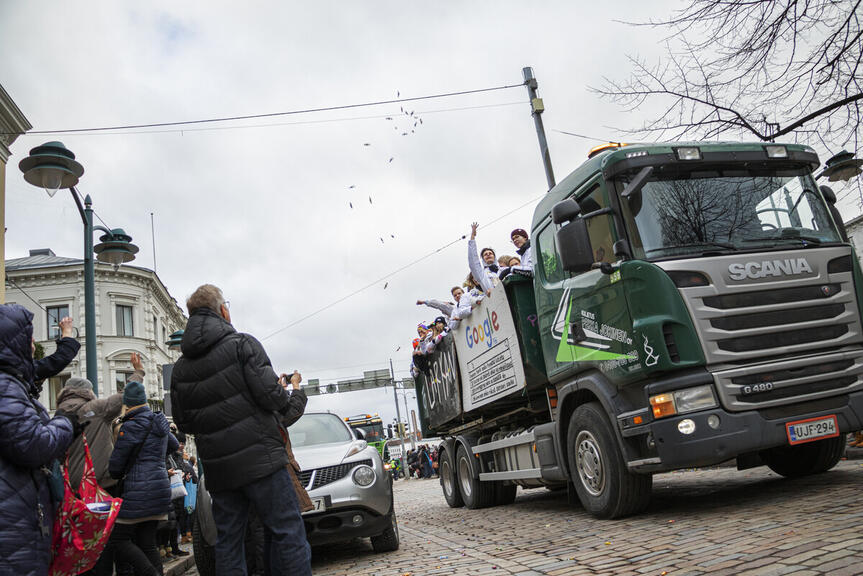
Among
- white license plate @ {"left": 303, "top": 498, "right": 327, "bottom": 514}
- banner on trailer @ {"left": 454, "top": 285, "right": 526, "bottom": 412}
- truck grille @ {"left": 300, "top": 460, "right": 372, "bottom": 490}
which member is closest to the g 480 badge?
banner on trailer @ {"left": 454, "top": 285, "right": 526, "bottom": 412}

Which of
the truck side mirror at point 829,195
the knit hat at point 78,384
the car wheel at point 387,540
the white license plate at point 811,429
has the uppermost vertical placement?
the truck side mirror at point 829,195

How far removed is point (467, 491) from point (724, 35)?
694 cm

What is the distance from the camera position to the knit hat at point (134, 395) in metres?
5.51

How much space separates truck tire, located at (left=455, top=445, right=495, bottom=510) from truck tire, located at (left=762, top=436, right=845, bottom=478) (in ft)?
13.2

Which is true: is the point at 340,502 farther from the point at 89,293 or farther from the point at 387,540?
the point at 89,293

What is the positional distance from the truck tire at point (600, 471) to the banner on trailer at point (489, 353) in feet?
3.91

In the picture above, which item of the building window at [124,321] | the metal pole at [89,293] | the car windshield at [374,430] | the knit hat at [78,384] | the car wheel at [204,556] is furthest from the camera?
the building window at [124,321]

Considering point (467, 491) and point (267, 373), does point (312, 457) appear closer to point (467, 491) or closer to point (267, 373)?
point (267, 373)

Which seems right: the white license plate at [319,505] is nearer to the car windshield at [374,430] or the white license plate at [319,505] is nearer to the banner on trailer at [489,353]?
the banner on trailer at [489,353]

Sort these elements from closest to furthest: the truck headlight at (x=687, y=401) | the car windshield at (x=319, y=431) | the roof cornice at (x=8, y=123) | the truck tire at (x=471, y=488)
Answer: the truck headlight at (x=687, y=401) → the car windshield at (x=319, y=431) → the truck tire at (x=471, y=488) → the roof cornice at (x=8, y=123)

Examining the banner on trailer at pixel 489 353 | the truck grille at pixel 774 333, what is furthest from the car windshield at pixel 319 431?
the truck grille at pixel 774 333

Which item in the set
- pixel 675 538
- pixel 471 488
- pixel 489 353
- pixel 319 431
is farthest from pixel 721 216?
pixel 471 488

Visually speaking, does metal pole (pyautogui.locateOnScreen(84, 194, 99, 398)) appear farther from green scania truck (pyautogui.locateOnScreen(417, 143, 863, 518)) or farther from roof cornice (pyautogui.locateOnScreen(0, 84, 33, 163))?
roof cornice (pyautogui.locateOnScreen(0, 84, 33, 163))

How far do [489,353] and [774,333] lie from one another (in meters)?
3.69
